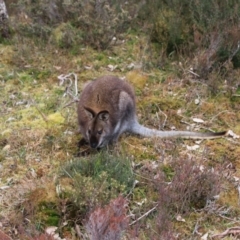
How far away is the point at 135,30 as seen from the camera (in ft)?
27.9

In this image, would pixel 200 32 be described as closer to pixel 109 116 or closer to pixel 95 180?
pixel 109 116

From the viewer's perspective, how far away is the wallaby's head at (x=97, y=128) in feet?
17.6

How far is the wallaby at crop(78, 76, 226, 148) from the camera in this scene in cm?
543

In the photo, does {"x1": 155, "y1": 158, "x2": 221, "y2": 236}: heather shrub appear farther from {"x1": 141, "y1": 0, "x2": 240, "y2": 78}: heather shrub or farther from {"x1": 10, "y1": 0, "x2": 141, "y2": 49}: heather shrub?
{"x1": 10, "y1": 0, "x2": 141, "y2": 49}: heather shrub

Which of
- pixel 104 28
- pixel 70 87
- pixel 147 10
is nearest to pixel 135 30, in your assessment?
pixel 147 10

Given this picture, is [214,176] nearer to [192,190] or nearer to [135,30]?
[192,190]

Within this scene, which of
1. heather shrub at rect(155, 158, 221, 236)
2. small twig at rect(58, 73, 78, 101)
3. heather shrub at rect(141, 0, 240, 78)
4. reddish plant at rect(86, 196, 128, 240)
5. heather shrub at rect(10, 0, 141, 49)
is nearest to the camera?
reddish plant at rect(86, 196, 128, 240)

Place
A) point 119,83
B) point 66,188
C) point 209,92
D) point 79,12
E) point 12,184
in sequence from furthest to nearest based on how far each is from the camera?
1. point 79,12
2. point 209,92
3. point 119,83
4. point 12,184
5. point 66,188

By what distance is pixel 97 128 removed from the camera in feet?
17.8

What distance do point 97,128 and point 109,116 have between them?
0.24 meters

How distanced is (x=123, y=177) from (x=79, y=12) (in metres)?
4.11

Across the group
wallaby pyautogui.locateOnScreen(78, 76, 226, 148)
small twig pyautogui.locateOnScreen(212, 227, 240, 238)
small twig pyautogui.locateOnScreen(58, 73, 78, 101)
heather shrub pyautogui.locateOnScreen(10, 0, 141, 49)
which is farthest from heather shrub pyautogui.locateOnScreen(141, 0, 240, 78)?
small twig pyautogui.locateOnScreen(212, 227, 240, 238)

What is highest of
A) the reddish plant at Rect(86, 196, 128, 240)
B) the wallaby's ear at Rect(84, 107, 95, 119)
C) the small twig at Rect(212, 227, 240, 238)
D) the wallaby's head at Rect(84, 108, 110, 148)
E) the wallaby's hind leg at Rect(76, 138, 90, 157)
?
the reddish plant at Rect(86, 196, 128, 240)

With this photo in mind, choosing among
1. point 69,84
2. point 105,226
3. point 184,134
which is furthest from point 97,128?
point 105,226
